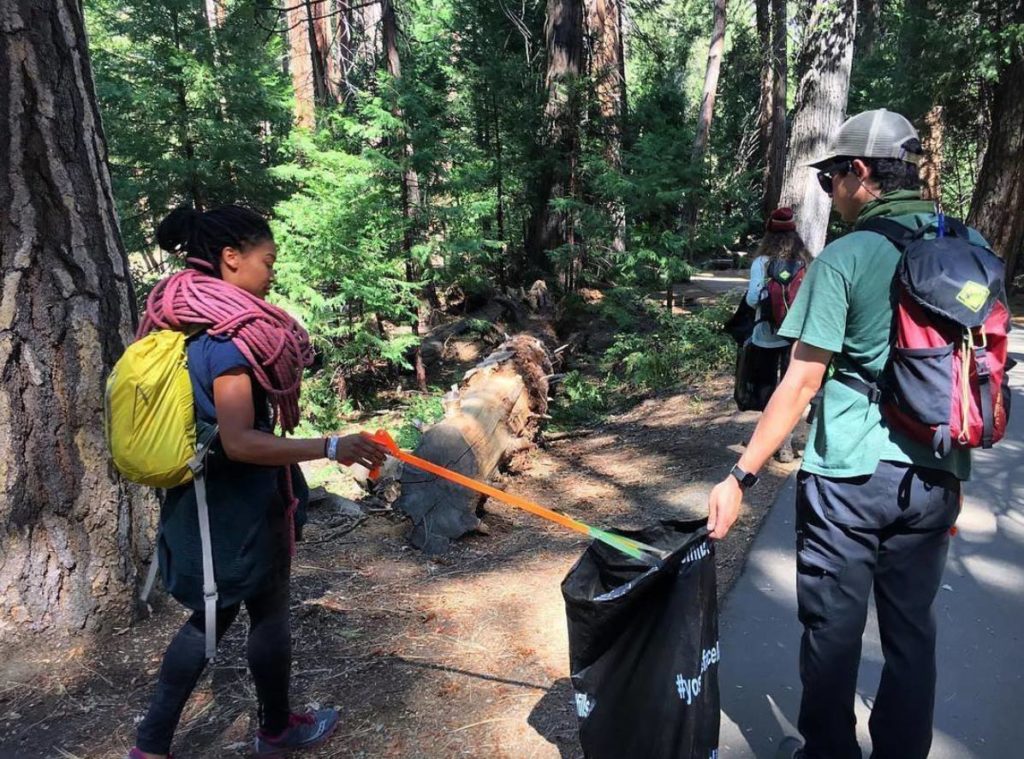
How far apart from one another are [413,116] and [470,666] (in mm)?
9722

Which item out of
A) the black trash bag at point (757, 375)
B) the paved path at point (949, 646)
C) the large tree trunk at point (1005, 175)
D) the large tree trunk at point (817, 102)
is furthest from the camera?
the large tree trunk at point (1005, 175)

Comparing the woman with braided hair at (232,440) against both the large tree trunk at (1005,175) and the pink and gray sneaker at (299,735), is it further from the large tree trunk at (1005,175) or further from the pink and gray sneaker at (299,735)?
the large tree trunk at (1005,175)

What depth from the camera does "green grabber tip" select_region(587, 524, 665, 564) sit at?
90.0 inches

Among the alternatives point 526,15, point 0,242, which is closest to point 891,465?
point 0,242

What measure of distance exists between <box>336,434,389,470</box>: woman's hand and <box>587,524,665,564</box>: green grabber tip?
29.4 inches

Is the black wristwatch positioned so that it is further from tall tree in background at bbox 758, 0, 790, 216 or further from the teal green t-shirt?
tall tree in background at bbox 758, 0, 790, 216

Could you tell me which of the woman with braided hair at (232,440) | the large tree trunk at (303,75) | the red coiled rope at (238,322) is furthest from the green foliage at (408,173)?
the red coiled rope at (238,322)

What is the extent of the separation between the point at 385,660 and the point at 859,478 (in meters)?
2.30

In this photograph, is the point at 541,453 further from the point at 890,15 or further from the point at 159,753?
the point at 890,15

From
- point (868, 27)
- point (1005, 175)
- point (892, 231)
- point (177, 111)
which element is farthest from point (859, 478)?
point (868, 27)

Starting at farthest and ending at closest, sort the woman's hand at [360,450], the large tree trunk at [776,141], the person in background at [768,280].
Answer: the large tree trunk at [776,141]
the person in background at [768,280]
the woman's hand at [360,450]

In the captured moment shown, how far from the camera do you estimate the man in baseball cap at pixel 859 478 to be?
203 centimetres

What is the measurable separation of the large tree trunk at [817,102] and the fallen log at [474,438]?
3.82m

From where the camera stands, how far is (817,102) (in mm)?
8633
